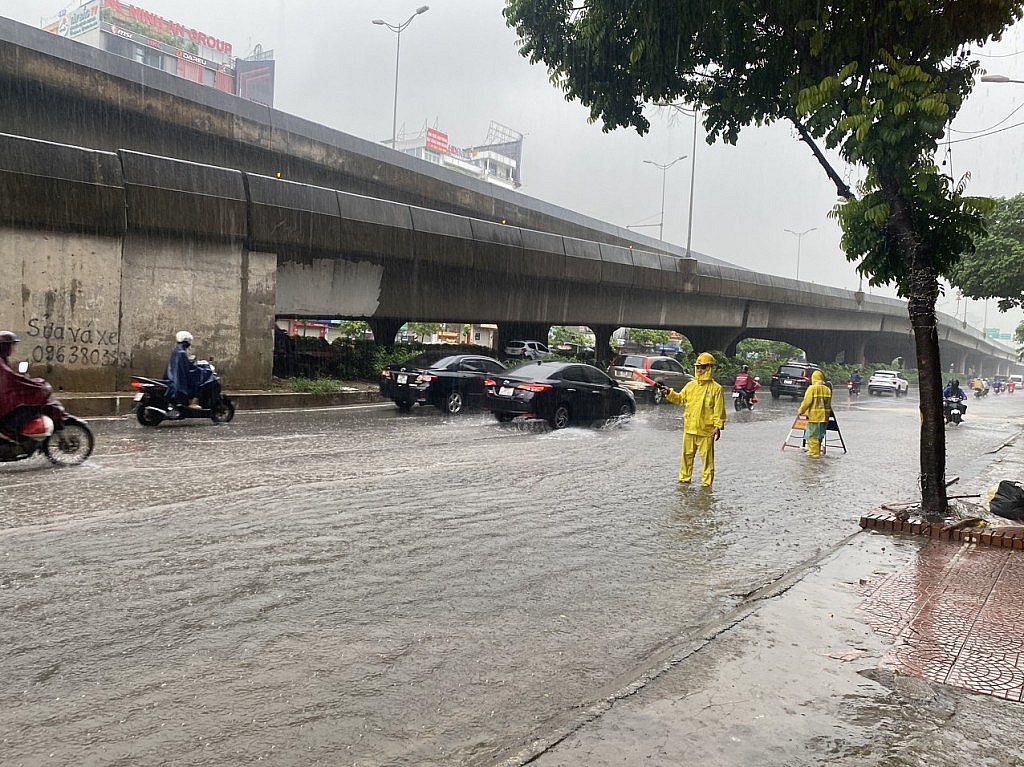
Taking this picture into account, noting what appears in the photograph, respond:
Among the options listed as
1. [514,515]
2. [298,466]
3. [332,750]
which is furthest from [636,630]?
[298,466]

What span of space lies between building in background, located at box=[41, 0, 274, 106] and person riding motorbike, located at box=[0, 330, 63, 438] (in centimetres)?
10553

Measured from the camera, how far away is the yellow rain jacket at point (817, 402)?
623 inches

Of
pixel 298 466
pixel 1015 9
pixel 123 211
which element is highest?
pixel 1015 9

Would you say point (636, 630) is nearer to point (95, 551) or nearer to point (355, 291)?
point (95, 551)

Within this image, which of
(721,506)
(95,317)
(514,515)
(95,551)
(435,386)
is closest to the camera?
(95,551)

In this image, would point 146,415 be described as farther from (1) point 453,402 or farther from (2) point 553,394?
(2) point 553,394

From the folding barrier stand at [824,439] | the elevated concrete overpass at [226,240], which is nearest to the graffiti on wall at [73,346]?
the elevated concrete overpass at [226,240]

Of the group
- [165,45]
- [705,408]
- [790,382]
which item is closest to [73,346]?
[705,408]

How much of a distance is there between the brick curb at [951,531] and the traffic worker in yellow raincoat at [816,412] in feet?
21.9

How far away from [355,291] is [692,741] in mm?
22001

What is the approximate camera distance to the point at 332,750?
3451 millimetres

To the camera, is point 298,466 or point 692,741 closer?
point 692,741

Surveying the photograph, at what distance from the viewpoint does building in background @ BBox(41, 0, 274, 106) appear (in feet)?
374

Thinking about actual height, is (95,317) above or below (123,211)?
below
